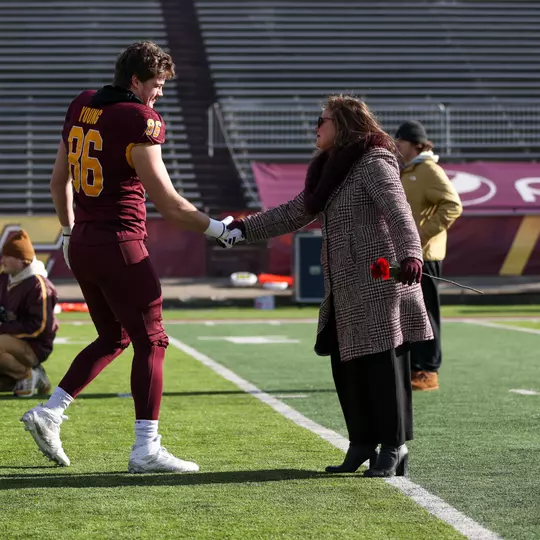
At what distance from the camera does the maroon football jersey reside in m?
5.45

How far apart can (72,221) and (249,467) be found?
1413 mm

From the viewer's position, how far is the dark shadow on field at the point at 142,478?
5301mm

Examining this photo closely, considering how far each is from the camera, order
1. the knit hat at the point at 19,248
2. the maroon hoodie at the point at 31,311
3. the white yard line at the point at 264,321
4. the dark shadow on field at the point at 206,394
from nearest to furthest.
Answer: the knit hat at the point at 19,248, the maroon hoodie at the point at 31,311, the dark shadow on field at the point at 206,394, the white yard line at the point at 264,321

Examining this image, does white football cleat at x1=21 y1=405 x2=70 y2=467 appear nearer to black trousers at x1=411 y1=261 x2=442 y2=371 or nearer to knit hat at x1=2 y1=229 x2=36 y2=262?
knit hat at x1=2 y1=229 x2=36 y2=262

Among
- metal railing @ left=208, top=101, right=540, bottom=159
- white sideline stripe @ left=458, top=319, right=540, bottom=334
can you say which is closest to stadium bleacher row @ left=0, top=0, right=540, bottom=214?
metal railing @ left=208, top=101, right=540, bottom=159

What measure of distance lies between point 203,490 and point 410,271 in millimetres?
1212

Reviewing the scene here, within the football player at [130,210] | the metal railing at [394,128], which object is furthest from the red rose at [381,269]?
the metal railing at [394,128]

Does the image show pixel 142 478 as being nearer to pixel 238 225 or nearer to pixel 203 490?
pixel 203 490

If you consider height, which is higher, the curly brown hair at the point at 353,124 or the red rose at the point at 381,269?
the curly brown hair at the point at 353,124

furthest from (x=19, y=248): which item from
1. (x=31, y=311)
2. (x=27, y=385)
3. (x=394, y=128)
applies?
(x=394, y=128)

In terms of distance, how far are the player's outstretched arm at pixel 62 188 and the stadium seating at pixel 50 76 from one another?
20.2 meters

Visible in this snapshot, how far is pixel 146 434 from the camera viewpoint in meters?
5.57

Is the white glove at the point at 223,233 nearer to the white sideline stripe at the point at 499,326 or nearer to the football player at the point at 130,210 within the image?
the football player at the point at 130,210

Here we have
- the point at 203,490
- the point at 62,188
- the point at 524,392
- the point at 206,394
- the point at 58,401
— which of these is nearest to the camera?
the point at 203,490
